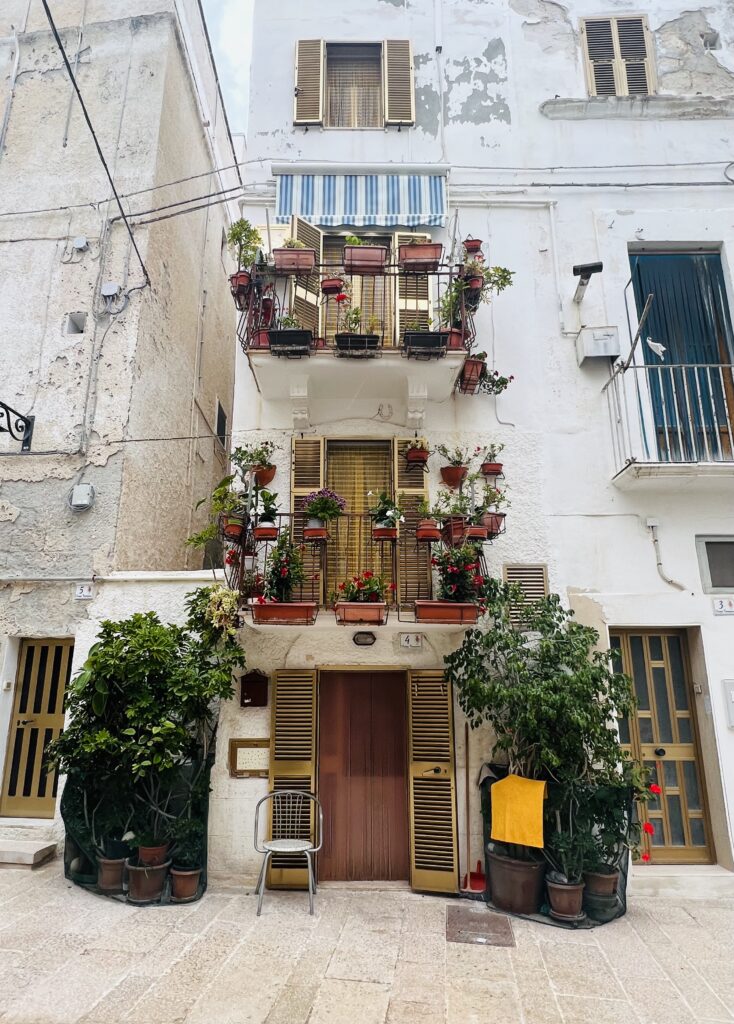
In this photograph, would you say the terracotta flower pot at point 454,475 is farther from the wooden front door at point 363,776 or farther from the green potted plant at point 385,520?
the wooden front door at point 363,776

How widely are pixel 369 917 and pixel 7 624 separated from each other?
197 inches

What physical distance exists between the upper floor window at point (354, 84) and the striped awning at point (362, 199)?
103 centimetres

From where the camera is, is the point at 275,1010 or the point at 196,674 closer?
the point at 275,1010

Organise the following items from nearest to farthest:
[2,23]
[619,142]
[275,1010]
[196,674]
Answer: [275,1010], [196,674], [619,142], [2,23]

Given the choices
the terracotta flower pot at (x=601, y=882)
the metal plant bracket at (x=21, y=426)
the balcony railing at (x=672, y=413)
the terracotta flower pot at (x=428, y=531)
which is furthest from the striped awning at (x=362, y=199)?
the terracotta flower pot at (x=601, y=882)

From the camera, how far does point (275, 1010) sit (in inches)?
155

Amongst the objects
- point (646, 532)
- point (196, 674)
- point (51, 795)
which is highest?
point (646, 532)

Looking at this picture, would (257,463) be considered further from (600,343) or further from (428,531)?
(600,343)

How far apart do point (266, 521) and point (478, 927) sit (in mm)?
4106

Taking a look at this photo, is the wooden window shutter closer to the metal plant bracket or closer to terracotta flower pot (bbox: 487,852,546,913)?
terracotta flower pot (bbox: 487,852,546,913)

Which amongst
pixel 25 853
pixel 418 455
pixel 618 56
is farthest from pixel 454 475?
pixel 618 56

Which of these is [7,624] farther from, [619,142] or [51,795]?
[619,142]

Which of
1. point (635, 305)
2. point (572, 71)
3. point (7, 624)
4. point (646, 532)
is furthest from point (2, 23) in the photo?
point (646, 532)

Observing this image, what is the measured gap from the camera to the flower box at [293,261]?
7004 mm
